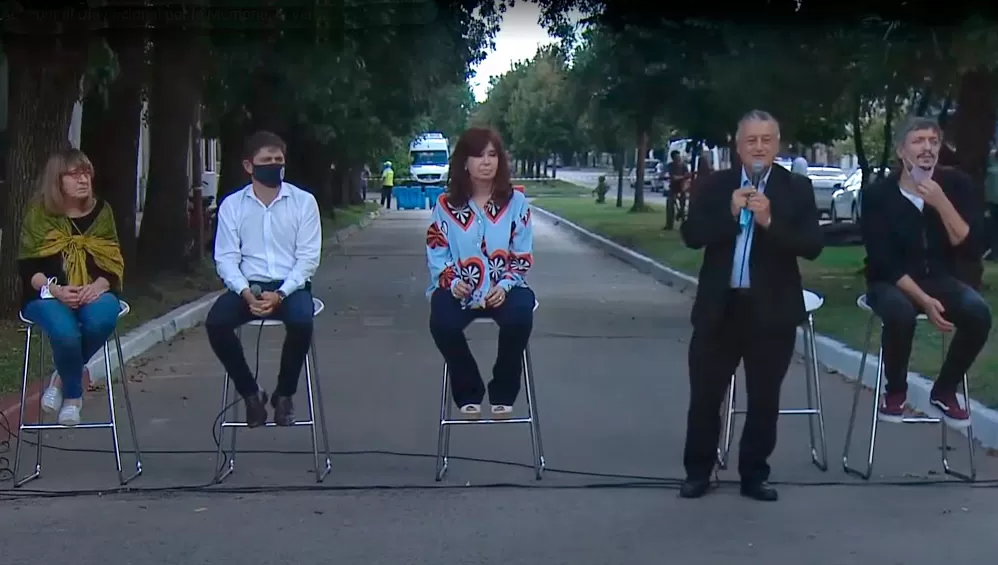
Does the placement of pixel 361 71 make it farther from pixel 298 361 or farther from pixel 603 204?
pixel 603 204

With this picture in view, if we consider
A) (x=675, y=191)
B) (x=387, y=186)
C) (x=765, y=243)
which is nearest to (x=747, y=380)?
(x=765, y=243)

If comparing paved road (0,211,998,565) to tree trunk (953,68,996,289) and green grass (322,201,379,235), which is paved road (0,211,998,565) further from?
green grass (322,201,379,235)

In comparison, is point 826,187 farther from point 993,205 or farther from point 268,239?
point 268,239

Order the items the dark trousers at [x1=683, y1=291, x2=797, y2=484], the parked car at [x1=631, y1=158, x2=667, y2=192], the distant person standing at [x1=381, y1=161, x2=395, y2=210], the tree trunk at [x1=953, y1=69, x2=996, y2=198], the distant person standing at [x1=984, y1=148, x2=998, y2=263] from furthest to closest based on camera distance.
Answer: the parked car at [x1=631, y1=158, x2=667, y2=192] < the distant person standing at [x1=381, y1=161, x2=395, y2=210] < the distant person standing at [x1=984, y1=148, x2=998, y2=263] < the tree trunk at [x1=953, y1=69, x2=996, y2=198] < the dark trousers at [x1=683, y1=291, x2=797, y2=484]

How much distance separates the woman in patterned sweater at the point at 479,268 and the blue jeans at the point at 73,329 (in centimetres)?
168

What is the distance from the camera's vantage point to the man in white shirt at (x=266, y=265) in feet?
25.5

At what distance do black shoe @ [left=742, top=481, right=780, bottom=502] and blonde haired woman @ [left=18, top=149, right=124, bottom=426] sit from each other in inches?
131

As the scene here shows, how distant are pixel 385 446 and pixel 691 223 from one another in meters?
2.65

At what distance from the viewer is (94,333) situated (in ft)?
25.4

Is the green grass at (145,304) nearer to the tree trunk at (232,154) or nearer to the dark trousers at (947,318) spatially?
the tree trunk at (232,154)

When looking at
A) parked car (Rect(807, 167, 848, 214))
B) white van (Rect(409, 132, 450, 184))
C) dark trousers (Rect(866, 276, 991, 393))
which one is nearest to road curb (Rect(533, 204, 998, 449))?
dark trousers (Rect(866, 276, 991, 393))

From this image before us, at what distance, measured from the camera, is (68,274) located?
7762 mm

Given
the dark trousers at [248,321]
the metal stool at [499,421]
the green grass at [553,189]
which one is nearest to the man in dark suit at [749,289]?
the metal stool at [499,421]

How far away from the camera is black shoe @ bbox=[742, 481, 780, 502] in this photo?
7227 millimetres
